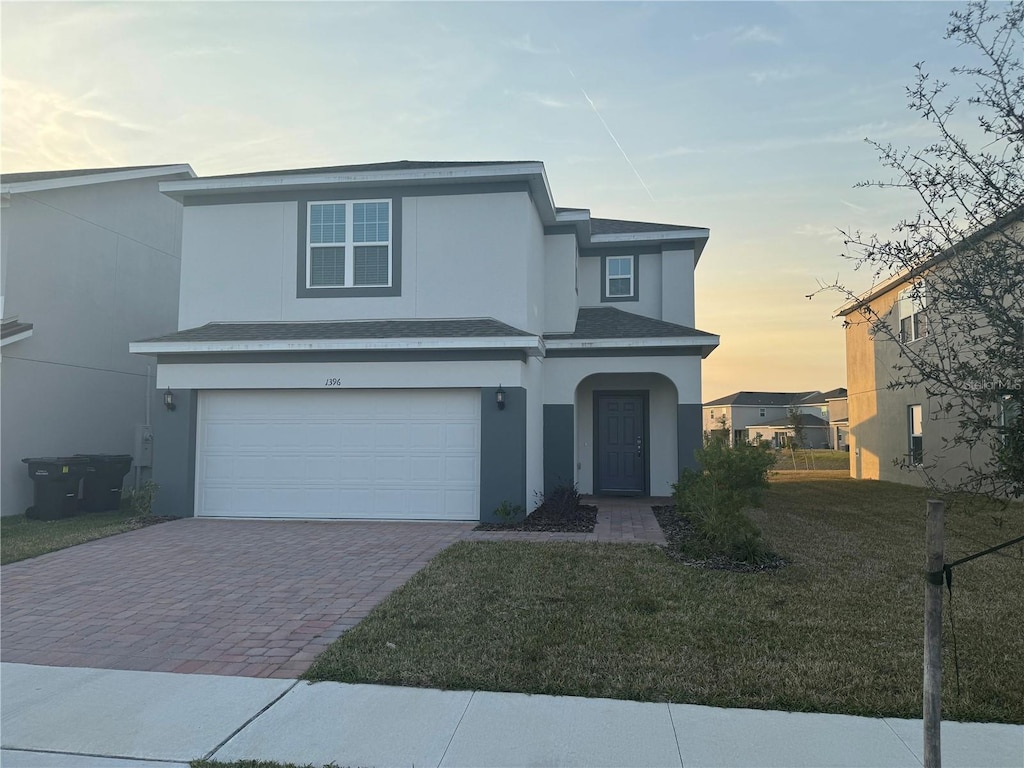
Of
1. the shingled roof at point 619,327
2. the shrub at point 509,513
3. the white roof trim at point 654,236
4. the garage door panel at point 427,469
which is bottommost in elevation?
the shrub at point 509,513

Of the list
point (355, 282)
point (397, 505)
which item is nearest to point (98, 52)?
point (355, 282)

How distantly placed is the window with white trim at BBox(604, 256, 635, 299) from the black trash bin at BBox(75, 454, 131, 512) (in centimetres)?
1152

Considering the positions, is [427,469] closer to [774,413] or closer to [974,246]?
[974,246]

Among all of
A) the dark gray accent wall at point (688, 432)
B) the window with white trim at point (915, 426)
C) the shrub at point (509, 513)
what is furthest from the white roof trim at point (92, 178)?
the window with white trim at point (915, 426)

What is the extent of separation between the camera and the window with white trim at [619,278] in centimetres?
1659

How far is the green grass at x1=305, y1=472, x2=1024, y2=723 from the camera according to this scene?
4543mm

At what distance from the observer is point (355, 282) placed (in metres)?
12.9

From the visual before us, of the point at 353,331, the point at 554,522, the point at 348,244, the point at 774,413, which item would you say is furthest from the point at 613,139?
the point at 774,413

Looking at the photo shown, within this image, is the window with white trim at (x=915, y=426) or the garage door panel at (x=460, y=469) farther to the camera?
the window with white trim at (x=915, y=426)

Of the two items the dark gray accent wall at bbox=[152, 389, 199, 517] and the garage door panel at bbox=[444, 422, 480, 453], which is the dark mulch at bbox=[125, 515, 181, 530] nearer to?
the dark gray accent wall at bbox=[152, 389, 199, 517]

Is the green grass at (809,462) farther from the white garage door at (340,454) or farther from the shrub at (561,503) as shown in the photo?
the white garage door at (340,454)

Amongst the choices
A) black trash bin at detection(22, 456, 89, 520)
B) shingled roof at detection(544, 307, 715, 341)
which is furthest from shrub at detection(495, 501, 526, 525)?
black trash bin at detection(22, 456, 89, 520)

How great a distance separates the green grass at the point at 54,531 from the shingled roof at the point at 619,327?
884cm

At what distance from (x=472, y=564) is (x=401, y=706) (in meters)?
3.89
